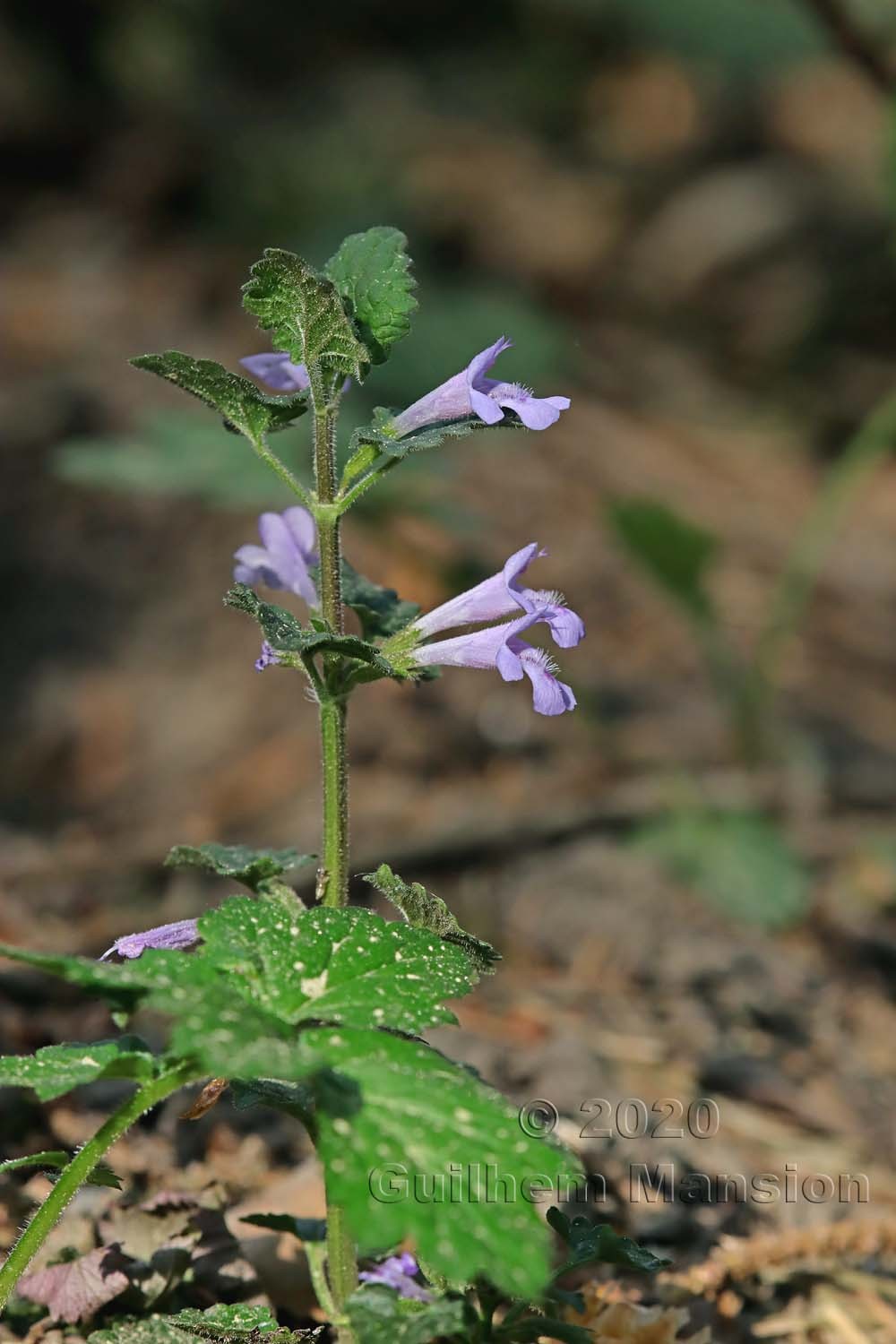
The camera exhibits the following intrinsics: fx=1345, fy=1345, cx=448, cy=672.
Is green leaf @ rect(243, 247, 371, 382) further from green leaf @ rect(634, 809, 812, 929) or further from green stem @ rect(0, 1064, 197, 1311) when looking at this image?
green leaf @ rect(634, 809, 812, 929)

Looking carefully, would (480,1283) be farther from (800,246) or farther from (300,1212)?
(800,246)

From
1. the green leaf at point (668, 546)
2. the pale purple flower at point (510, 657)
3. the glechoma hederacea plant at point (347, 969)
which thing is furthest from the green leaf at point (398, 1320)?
the green leaf at point (668, 546)

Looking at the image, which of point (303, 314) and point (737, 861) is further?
point (737, 861)

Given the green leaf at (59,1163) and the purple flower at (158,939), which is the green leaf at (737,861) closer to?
the purple flower at (158,939)

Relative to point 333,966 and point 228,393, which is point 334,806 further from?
point 228,393

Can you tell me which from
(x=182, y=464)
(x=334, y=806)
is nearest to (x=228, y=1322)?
(x=334, y=806)

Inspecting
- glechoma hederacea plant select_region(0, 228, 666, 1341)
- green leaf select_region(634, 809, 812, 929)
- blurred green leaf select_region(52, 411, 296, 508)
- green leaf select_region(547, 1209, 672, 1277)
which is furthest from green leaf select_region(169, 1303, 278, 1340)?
blurred green leaf select_region(52, 411, 296, 508)

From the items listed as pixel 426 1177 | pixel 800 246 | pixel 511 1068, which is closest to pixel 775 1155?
pixel 511 1068
